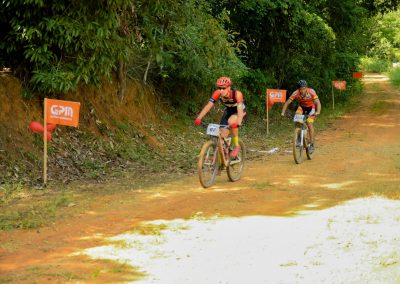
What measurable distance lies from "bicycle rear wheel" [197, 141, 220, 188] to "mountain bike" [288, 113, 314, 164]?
10.4 ft

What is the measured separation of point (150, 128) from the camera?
1559 cm

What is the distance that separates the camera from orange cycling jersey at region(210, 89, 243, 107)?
9797 millimetres

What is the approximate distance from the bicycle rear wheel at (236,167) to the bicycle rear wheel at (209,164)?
41 cm

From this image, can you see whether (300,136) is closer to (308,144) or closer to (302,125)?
(302,125)

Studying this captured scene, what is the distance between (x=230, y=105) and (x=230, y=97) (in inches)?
7.5

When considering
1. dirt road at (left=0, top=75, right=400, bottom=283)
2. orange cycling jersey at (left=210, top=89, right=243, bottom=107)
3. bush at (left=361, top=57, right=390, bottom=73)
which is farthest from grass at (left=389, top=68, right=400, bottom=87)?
orange cycling jersey at (left=210, top=89, right=243, bottom=107)

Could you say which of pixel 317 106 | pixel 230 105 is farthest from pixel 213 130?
pixel 317 106

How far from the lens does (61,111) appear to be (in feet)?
32.0

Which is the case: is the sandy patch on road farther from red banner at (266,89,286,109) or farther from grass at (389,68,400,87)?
grass at (389,68,400,87)

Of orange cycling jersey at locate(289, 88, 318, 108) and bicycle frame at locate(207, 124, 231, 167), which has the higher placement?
orange cycling jersey at locate(289, 88, 318, 108)

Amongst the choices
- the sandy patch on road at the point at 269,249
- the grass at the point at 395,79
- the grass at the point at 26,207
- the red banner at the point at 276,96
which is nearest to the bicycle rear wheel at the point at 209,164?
the sandy patch on road at the point at 269,249

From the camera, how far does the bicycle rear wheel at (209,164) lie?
958cm

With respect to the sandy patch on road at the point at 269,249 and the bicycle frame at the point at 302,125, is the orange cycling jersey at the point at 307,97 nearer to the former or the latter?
the bicycle frame at the point at 302,125

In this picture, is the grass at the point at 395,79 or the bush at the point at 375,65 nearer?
the grass at the point at 395,79
